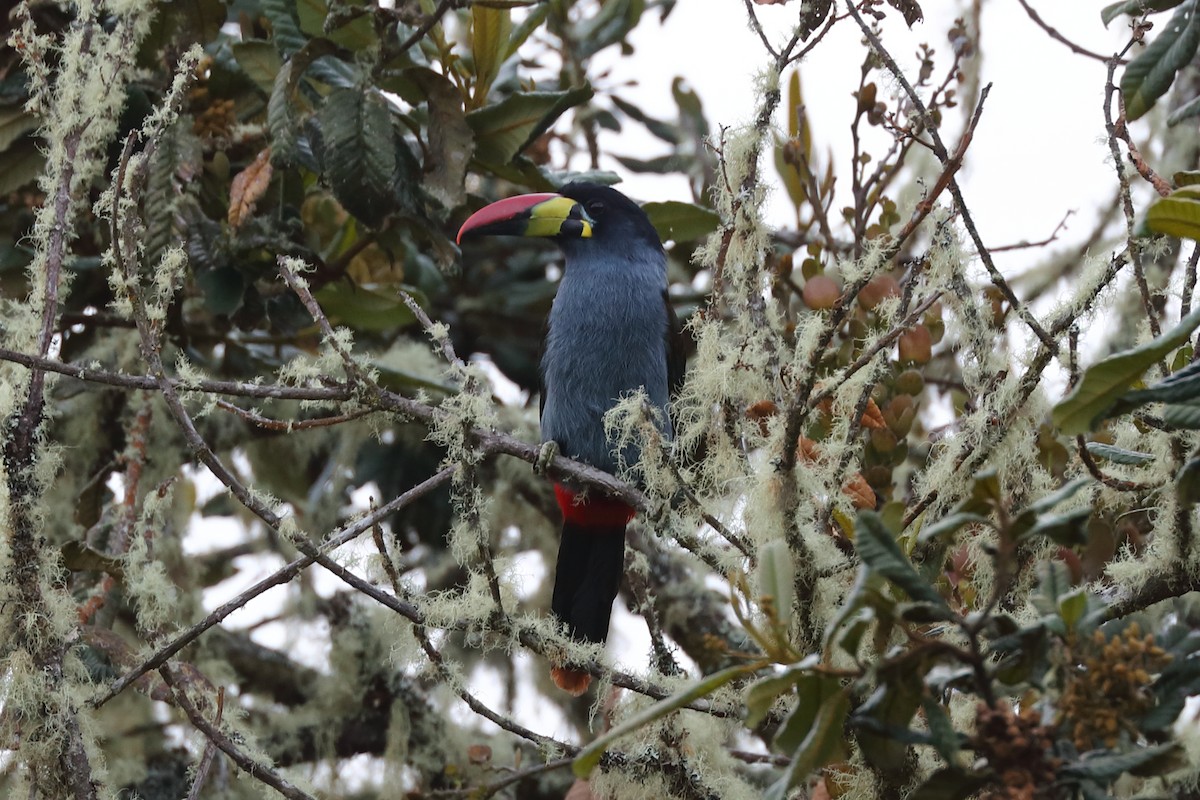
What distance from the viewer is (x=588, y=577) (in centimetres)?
320

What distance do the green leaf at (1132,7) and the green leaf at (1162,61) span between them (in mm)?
52

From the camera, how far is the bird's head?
3.31 m

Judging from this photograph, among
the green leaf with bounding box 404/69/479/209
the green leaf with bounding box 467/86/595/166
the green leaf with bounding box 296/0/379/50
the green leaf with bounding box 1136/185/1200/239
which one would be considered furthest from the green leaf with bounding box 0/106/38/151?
the green leaf with bounding box 1136/185/1200/239

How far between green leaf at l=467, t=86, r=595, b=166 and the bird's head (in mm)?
272

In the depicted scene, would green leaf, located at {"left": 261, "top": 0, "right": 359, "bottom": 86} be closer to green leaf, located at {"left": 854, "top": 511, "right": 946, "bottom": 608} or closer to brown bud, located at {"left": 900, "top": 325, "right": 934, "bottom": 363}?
brown bud, located at {"left": 900, "top": 325, "right": 934, "bottom": 363}

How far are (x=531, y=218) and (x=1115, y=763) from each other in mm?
2305

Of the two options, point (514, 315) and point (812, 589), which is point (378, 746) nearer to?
point (514, 315)

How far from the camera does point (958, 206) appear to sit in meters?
1.82

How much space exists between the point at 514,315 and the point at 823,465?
6.54 feet

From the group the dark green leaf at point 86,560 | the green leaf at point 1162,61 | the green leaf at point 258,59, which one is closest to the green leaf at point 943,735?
the green leaf at point 1162,61

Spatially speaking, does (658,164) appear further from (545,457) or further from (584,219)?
(545,457)

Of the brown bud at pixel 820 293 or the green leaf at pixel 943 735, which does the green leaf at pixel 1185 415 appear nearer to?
the green leaf at pixel 943 735

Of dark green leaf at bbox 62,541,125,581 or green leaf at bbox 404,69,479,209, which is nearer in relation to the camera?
dark green leaf at bbox 62,541,125,581

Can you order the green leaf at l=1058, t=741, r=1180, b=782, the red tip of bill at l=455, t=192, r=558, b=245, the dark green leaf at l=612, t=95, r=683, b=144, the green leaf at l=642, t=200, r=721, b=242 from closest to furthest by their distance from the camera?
the green leaf at l=1058, t=741, r=1180, b=782, the red tip of bill at l=455, t=192, r=558, b=245, the green leaf at l=642, t=200, r=721, b=242, the dark green leaf at l=612, t=95, r=683, b=144
